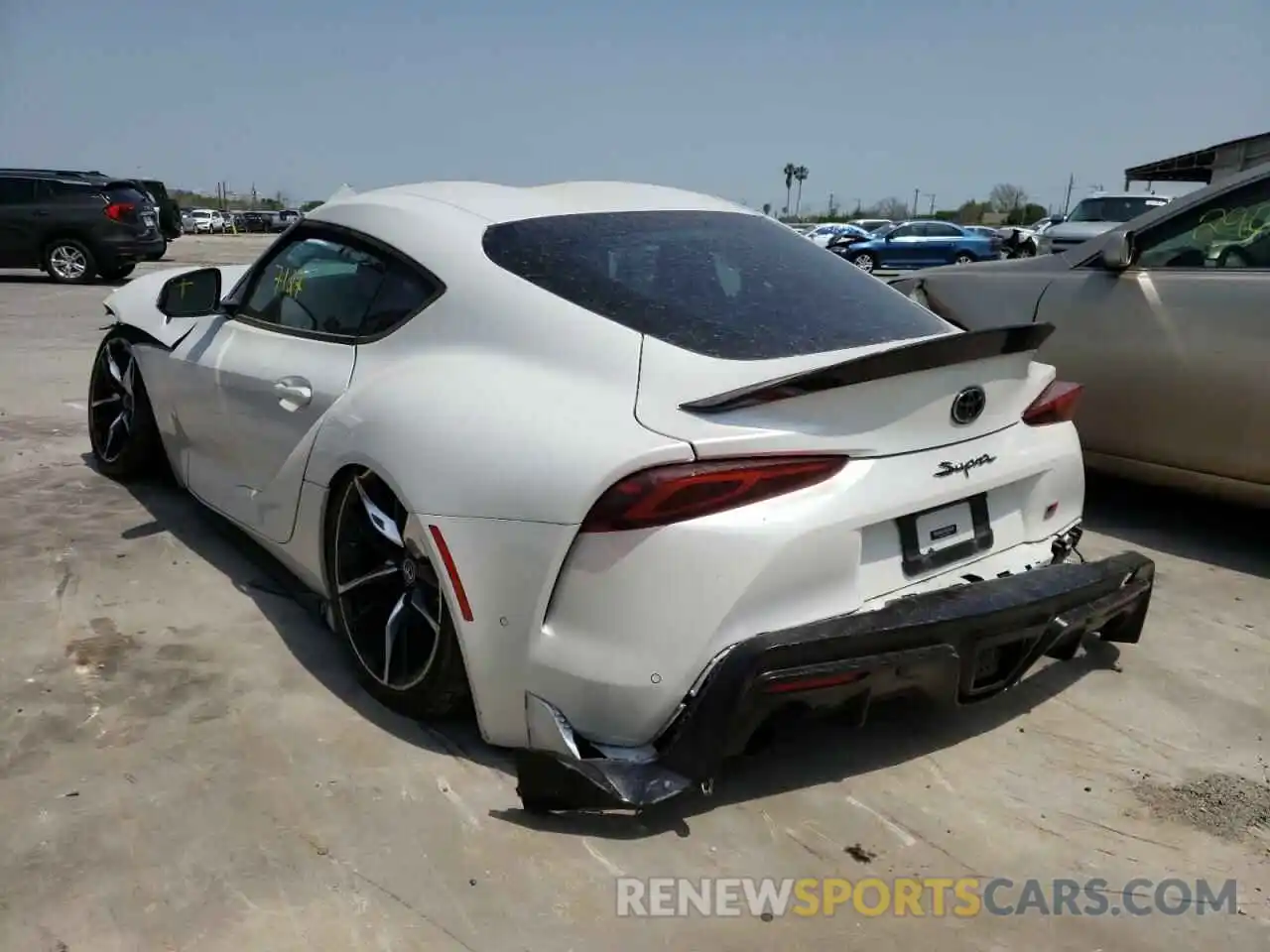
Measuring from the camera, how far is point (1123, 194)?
62.9 feet

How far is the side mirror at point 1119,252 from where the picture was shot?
13.7ft

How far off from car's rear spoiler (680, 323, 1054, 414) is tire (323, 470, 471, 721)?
0.80m

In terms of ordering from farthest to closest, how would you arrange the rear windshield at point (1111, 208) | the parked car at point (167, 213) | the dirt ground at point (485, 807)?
the parked car at point (167, 213)
the rear windshield at point (1111, 208)
the dirt ground at point (485, 807)

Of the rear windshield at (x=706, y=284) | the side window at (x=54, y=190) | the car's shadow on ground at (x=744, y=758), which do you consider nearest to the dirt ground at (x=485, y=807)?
the car's shadow on ground at (x=744, y=758)

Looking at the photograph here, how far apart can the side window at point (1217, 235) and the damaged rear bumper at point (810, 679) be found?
7.67 feet

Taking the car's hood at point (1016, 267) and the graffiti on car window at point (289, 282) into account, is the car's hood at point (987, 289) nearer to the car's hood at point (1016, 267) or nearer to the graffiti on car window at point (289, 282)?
the car's hood at point (1016, 267)

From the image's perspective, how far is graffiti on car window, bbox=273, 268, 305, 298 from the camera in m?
3.46

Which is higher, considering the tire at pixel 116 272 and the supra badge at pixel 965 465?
the supra badge at pixel 965 465

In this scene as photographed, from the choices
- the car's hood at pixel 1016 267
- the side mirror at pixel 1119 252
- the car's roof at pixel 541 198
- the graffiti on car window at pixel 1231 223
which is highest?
the car's roof at pixel 541 198

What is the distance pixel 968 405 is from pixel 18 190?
17.1 m

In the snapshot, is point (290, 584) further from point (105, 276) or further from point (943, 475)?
point (105, 276)

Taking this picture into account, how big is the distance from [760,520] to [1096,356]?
2.81 metres

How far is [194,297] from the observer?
3.81 m

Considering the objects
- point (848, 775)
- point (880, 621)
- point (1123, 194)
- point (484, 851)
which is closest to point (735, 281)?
point (880, 621)
